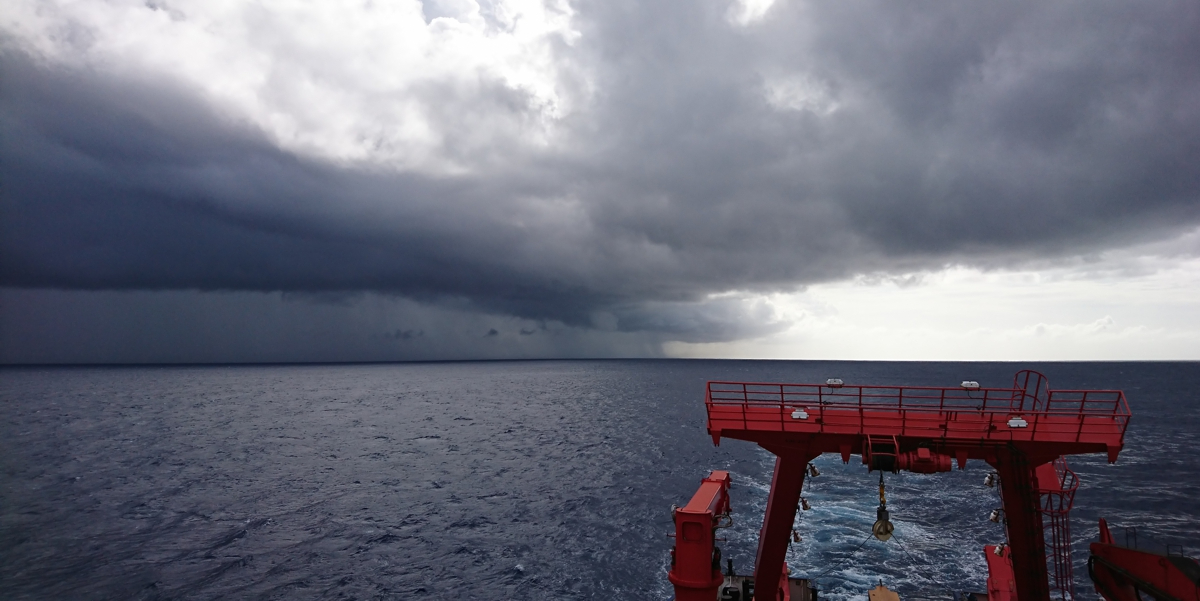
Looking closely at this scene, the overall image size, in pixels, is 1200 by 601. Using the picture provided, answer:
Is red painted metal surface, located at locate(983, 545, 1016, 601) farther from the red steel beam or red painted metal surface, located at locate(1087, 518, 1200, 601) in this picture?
the red steel beam

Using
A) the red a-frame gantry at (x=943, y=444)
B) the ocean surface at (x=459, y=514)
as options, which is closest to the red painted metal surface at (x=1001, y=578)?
the red a-frame gantry at (x=943, y=444)

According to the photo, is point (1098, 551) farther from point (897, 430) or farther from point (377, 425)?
point (377, 425)

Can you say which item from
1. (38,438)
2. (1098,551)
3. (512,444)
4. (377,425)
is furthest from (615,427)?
(38,438)

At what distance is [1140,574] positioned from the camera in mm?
18688

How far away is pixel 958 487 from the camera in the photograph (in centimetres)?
5200

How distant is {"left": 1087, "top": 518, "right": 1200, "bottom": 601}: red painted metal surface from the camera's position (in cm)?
1719

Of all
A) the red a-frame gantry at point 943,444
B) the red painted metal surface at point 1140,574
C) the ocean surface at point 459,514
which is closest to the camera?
the red painted metal surface at point 1140,574

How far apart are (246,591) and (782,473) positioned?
1178 inches

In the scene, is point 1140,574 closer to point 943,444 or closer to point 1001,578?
point 1001,578

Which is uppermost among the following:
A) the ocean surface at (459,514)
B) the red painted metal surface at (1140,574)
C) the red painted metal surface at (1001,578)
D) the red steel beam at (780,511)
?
the red steel beam at (780,511)

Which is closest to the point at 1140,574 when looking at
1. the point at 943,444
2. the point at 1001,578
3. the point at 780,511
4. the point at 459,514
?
the point at 1001,578

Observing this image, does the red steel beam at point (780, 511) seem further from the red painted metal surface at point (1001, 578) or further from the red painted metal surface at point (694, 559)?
the red painted metal surface at point (1001, 578)

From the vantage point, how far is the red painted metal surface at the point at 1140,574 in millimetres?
17188

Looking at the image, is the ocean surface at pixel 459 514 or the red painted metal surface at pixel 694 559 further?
the ocean surface at pixel 459 514
